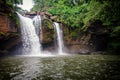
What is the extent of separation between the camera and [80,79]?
8.59 m

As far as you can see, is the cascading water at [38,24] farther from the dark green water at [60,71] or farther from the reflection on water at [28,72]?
the reflection on water at [28,72]

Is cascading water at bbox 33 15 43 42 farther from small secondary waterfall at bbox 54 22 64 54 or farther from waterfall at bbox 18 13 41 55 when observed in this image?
small secondary waterfall at bbox 54 22 64 54

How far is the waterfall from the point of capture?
26922 millimetres

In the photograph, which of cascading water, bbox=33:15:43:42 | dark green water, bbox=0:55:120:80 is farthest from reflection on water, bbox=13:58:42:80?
cascading water, bbox=33:15:43:42

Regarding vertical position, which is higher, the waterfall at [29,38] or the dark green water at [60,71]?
the waterfall at [29,38]

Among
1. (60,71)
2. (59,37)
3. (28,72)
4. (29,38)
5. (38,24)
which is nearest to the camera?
(28,72)

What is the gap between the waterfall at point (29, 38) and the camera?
88.3 feet

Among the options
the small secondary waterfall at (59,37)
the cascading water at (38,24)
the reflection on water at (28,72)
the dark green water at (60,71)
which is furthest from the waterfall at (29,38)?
the reflection on water at (28,72)

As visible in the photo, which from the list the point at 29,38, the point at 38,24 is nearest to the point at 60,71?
the point at 29,38

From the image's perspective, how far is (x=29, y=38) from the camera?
89.9 feet

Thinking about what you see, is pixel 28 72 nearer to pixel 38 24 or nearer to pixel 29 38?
pixel 29 38

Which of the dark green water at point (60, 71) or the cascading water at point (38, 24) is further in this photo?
the cascading water at point (38, 24)

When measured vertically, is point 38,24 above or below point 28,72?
above

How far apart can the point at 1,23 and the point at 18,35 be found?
4024mm
